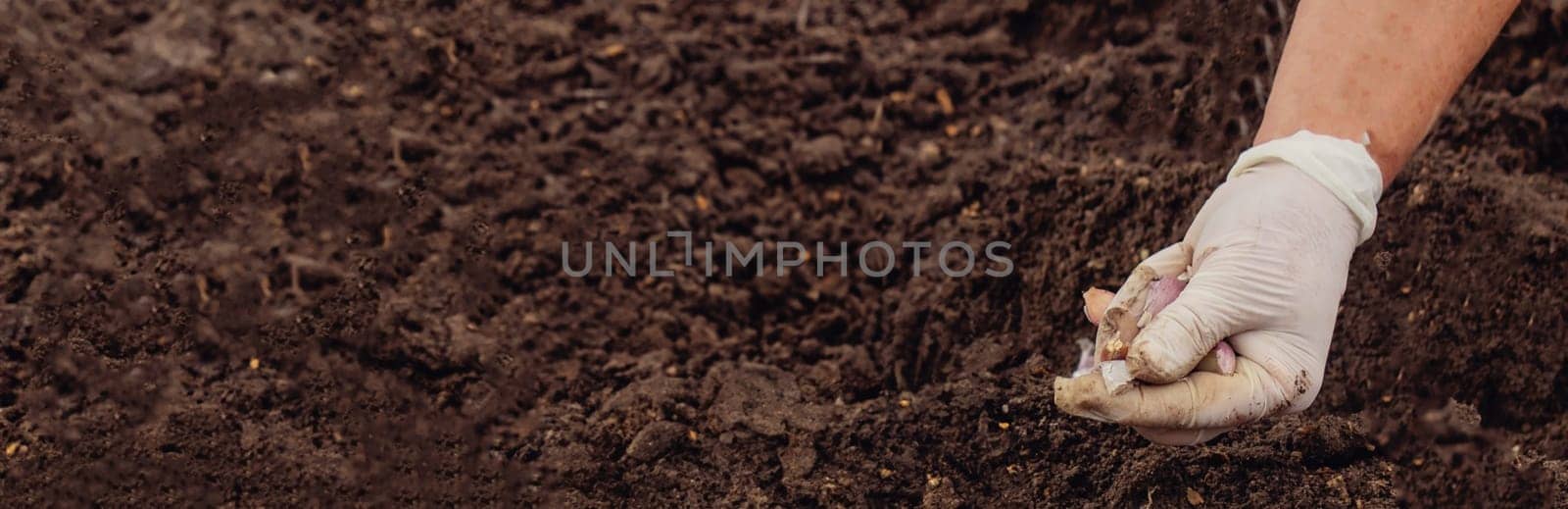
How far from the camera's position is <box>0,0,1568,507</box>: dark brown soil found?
1709 millimetres

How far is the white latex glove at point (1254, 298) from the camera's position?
1294 millimetres

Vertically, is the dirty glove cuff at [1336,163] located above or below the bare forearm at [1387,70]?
below

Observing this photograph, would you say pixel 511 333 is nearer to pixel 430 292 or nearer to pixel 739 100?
pixel 430 292

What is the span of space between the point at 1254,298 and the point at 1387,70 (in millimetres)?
455

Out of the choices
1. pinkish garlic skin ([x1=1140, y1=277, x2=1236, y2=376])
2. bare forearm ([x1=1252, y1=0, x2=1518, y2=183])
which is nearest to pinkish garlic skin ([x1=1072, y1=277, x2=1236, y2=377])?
pinkish garlic skin ([x1=1140, y1=277, x2=1236, y2=376])

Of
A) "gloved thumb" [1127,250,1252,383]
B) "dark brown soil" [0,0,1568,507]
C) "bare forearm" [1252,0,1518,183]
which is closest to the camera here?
"gloved thumb" [1127,250,1252,383]

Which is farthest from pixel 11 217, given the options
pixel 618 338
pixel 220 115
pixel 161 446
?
pixel 618 338

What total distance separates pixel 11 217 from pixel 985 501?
1.77 m

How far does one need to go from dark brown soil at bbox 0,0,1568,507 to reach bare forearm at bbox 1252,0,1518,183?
38cm

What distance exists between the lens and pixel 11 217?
2.01 metres

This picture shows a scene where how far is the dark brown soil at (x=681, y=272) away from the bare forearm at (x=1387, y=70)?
1.23 feet

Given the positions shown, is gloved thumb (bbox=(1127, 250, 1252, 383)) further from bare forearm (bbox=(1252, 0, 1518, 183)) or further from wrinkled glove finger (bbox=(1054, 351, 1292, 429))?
bare forearm (bbox=(1252, 0, 1518, 183))

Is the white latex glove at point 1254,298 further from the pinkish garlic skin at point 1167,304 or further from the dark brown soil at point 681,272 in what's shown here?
the dark brown soil at point 681,272

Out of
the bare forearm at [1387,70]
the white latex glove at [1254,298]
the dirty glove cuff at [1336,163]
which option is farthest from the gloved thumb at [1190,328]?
the bare forearm at [1387,70]
